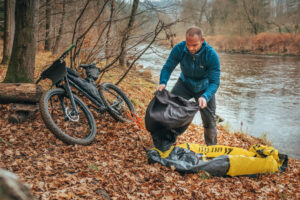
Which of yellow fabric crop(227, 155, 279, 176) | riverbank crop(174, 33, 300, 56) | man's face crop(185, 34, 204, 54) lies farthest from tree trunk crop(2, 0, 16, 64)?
riverbank crop(174, 33, 300, 56)

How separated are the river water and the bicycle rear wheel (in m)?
1.68

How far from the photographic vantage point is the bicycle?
4.16m

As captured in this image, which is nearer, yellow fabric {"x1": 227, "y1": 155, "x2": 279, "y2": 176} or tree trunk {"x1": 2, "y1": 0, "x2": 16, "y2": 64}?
yellow fabric {"x1": 227, "y1": 155, "x2": 279, "y2": 176}

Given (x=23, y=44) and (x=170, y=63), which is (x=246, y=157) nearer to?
(x=170, y=63)

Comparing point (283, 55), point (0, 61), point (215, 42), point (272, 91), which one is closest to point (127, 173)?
point (0, 61)

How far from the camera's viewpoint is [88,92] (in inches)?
206

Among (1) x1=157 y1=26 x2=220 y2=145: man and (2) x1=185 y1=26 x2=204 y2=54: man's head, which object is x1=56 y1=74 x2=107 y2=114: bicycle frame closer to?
(1) x1=157 y1=26 x2=220 y2=145: man

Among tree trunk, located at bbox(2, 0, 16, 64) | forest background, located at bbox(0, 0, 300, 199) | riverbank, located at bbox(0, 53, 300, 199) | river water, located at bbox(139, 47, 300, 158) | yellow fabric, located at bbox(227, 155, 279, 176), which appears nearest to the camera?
riverbank, located at bbox(0, 53, 300, 199)

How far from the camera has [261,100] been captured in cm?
1243

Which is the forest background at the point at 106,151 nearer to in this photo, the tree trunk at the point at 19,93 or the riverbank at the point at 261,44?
the tree trunk at the point at 19,93

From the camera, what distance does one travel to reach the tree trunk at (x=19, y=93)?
4.69m

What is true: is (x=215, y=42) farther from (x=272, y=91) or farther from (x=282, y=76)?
(x=272, y=91)

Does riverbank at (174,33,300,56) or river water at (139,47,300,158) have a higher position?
riverbank at (174,33,300,56)

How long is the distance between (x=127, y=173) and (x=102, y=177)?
0.41 meters
